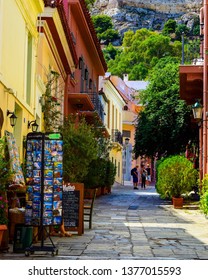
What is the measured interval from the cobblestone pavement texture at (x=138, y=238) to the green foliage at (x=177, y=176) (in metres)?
1.33

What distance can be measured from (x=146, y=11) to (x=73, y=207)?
141m

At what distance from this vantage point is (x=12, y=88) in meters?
12.5

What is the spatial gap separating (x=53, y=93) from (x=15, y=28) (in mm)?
6695

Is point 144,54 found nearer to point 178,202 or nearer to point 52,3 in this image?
point 178,202

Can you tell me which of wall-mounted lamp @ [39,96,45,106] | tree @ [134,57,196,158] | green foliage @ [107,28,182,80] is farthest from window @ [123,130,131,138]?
green foliage @ [107,28,182,80]

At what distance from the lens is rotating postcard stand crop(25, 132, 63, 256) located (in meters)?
9.43

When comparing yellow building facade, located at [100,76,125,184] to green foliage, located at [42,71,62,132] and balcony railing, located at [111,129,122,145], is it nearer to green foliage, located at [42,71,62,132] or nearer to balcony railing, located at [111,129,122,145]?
balcony railing, located at [111,129,122,145]

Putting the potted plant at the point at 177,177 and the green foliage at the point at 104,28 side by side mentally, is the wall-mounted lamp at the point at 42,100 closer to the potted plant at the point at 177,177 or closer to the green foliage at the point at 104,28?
the potted plant at the point at 177,177

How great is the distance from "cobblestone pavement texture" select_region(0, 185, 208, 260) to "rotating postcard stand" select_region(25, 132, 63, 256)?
55 centimetres

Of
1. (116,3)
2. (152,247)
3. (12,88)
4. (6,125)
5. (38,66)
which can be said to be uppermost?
(116,3)

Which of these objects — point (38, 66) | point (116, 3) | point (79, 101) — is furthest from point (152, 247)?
point (116, 3)

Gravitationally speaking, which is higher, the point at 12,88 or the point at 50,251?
the point at 12,88

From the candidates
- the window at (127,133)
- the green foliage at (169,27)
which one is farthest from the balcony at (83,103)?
the green foliage at (169,27)

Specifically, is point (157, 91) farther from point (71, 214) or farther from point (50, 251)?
point (50, 251)
